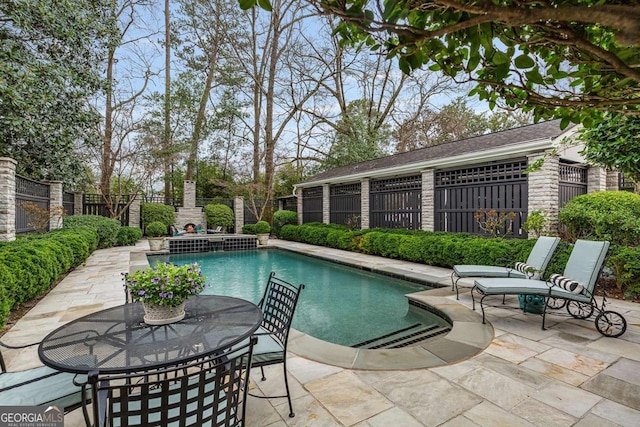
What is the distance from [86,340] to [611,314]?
5.27 m

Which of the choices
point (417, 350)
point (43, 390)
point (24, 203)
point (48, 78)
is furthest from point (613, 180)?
point (24, 203)

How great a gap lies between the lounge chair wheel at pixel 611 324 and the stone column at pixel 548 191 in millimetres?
3182

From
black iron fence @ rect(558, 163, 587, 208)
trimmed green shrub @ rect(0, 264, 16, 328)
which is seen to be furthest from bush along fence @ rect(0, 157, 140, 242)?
black iron fence @ rect(558, 163, 587, 208)

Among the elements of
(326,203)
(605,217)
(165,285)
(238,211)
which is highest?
(326,203)

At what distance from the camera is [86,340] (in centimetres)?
181

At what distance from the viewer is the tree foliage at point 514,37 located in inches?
41.2

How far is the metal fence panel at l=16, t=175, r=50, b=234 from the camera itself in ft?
21.5

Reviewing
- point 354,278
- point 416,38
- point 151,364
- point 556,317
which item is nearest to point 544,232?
point 556,317

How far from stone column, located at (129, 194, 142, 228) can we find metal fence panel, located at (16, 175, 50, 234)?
19.5 ft

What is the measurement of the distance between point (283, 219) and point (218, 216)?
3.38m

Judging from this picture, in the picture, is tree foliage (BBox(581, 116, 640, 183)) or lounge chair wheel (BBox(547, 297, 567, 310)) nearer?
lounge chair wheel (BBox(547, 297, 567, 310))

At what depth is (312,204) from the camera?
15.4 m

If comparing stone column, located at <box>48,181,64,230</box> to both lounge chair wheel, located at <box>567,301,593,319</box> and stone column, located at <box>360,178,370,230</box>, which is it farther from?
lounge chair wheel, located at <box>567,301,593,319</box>

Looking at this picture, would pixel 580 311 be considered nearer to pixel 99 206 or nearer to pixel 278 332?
pixel 278 332
